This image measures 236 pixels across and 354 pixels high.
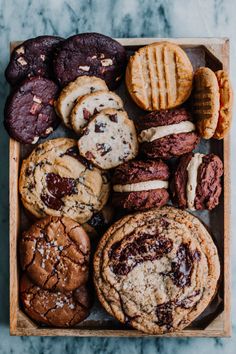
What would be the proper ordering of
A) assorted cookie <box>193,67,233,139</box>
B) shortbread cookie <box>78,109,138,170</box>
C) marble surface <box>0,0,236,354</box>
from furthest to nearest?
marble surface <box>0,0,236,354</box>, shortbread cookie <box>78,109,138,170</box>, assorted cookie <box>193,67,233,139</box>

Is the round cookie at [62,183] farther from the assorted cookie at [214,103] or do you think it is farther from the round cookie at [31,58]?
the assorted cookie at [214,103]

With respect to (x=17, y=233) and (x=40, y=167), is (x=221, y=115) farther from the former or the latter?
(x=17, y=233)

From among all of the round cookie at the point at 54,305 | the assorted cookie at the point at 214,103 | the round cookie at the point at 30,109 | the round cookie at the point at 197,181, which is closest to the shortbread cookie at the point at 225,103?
the assorted cookie at the point at 214,103

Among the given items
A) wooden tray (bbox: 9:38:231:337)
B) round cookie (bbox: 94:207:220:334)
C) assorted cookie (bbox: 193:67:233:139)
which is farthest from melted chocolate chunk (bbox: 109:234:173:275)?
assorted cookie (bbox: 193:67:233:139)

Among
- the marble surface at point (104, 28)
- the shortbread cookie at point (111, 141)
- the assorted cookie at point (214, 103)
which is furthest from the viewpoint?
the marble surface at point (104, 28)

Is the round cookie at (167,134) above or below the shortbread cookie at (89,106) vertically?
below

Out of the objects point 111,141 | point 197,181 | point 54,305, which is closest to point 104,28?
point 111,141

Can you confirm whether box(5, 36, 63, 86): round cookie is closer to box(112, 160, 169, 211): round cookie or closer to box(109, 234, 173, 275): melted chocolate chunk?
box(112, 160, 169, 211): round cookie
